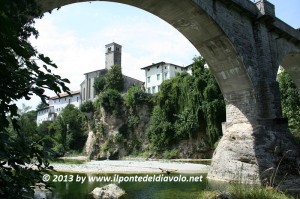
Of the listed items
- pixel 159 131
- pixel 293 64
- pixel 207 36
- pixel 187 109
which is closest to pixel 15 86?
pixel 207 36

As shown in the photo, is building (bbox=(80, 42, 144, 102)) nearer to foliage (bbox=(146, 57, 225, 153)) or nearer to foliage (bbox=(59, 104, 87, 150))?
foliage (bbox=(59, 104, 87, 150))

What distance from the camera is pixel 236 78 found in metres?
11.6

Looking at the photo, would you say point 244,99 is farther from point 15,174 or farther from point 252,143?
point 15,174

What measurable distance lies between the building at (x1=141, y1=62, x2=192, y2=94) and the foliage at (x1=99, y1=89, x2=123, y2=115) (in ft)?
35.9

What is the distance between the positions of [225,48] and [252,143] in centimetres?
368

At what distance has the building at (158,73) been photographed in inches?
1718

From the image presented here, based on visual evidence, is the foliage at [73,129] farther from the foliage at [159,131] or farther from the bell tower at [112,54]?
the foliage at [159,131]

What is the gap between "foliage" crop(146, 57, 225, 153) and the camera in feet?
78.2

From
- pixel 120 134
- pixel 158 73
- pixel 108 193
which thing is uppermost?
pixel 158 73

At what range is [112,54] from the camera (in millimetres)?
57406

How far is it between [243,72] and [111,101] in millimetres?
23331

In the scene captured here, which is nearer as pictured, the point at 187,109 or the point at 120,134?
the point at 187,109

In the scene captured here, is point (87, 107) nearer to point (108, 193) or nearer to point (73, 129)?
point (73, 129)

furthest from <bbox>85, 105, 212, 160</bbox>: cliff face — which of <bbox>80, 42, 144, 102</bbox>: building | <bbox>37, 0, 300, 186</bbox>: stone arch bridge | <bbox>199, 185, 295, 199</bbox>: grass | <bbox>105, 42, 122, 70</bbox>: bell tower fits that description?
<bbox>105, 42, 122, 70</bbox>: bell tower
